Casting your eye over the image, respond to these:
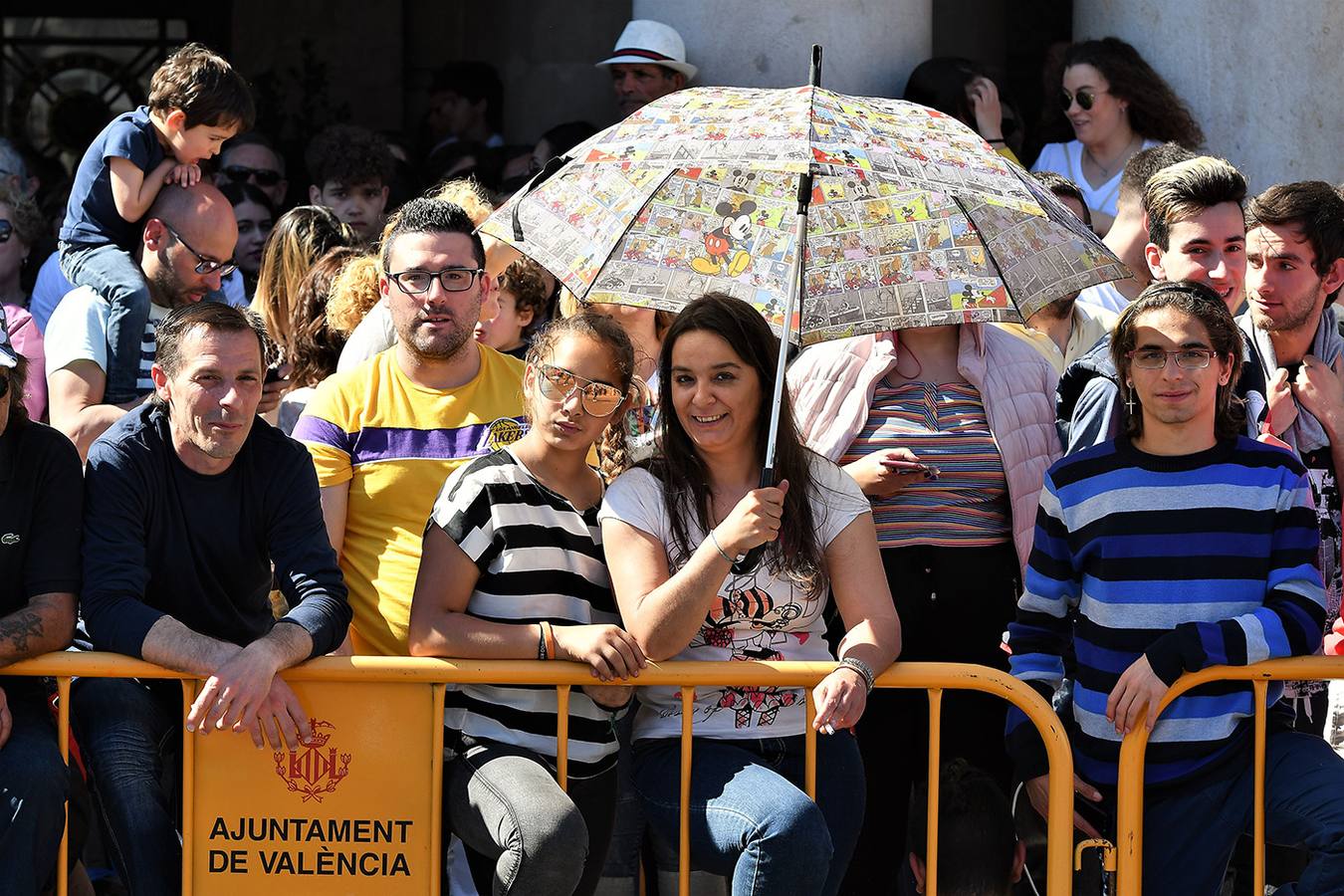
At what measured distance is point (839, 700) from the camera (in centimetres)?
393

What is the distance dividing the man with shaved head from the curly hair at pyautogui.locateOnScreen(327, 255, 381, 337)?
496mm

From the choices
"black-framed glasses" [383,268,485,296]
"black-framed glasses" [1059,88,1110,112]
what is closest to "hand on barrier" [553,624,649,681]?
"black-framed glasses" [383,268,485,296]

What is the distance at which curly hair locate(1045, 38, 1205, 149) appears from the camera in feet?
24.0

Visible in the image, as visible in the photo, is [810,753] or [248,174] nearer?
[810,753]

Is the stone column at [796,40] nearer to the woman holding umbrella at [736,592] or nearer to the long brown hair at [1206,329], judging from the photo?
the long brown hair at [1206,329]

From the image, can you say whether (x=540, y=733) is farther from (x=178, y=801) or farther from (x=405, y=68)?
(x=405, y=68)

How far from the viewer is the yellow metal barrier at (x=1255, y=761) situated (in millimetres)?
4172

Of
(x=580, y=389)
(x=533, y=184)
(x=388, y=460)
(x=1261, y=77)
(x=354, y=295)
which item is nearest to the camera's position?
(x=580, y=389)

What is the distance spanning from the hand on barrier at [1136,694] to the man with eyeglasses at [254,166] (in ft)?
17.1

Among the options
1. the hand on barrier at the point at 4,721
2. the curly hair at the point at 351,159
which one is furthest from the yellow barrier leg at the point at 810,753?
the curly hair at the point at 351,159

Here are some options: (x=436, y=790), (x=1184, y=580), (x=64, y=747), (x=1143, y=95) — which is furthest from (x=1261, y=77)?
(x=64, y=747)

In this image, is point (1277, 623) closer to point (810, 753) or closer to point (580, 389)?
point (810, 753)

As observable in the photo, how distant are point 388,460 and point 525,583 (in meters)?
0.74

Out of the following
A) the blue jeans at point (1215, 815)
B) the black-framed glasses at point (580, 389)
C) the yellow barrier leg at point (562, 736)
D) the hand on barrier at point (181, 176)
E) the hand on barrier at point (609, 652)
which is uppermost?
the hand on barrier at point (181, 176)
